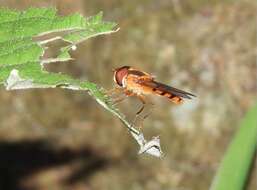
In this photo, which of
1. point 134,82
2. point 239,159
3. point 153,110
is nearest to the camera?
point 239,159

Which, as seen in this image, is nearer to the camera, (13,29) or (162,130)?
(13,29)

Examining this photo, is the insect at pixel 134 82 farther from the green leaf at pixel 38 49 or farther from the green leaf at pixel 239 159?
the green leaf at pixel 38 49

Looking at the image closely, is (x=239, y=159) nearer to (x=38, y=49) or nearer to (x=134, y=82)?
(x=134, y=82)

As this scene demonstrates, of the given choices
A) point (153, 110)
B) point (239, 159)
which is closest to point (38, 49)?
point (239, 159)

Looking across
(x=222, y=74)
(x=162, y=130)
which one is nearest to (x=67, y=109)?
(x=162, y=130)

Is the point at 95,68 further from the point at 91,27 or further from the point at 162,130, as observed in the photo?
the point at 91,27

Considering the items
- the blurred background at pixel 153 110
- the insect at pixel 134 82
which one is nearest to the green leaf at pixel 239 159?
the insect at pixel 134 82
